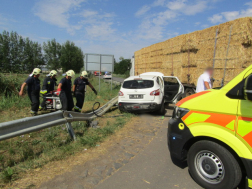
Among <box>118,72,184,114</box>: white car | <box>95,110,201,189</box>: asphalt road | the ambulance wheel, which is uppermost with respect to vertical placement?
<box>118,72,184,114</box>: white car

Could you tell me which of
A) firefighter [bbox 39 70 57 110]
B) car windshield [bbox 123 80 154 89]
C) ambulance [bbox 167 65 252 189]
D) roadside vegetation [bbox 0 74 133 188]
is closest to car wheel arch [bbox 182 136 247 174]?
ambulance [bbox 167 65 252 189]

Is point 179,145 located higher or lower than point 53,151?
higher

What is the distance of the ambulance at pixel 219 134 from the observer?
7.77 feet

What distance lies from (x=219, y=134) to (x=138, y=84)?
498 cm

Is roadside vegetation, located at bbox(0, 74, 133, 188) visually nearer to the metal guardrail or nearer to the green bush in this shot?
the green bush

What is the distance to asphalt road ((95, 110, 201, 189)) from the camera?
2932mm

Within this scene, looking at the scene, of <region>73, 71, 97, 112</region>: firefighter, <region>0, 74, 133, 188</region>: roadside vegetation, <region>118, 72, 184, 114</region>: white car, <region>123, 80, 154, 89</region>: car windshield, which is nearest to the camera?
<region>0, 74, 133, 188</region>: roadside vegetation

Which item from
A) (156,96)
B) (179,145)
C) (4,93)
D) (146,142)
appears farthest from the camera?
(4,93)

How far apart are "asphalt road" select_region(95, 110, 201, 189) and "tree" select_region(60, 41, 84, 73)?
4206 centimetres

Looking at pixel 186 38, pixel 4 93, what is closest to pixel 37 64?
pixel 4 93

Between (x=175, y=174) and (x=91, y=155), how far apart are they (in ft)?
5.65

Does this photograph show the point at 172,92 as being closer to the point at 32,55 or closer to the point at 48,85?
the point at 48,85

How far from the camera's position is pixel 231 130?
2471mm

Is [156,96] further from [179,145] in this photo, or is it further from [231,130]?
[231,130]
